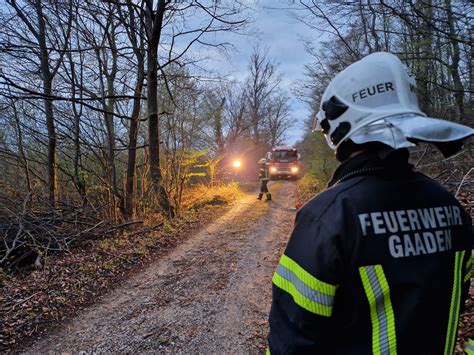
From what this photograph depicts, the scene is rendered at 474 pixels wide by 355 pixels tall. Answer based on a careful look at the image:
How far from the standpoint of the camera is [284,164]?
70.1ft

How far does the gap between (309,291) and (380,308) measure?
0.25 meters

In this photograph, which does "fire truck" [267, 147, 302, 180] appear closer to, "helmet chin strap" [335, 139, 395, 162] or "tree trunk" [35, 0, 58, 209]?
"tree trunk" [35, 0, 58, 209]

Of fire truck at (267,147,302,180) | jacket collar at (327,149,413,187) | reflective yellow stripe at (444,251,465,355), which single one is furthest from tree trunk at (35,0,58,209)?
fire truck at (267,147,302,180)

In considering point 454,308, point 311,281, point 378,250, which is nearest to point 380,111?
point 378,250

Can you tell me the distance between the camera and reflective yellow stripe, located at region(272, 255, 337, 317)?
0.97 metres

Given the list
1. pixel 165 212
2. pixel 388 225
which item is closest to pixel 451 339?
pixel 388 225

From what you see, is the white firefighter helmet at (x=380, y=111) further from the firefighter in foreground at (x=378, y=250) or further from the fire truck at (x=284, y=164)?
the fire truck at (x=284, y=164)

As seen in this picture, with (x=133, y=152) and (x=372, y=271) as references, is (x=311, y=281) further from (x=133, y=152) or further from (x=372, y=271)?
(x=133, y=152)

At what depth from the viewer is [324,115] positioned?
1.33 metres

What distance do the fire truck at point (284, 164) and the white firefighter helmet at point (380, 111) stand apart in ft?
65.7

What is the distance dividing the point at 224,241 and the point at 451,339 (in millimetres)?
5550

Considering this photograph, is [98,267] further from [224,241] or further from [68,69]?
[68,69]

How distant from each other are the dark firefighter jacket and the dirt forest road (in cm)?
220

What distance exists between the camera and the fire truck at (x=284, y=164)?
69.5 feet
